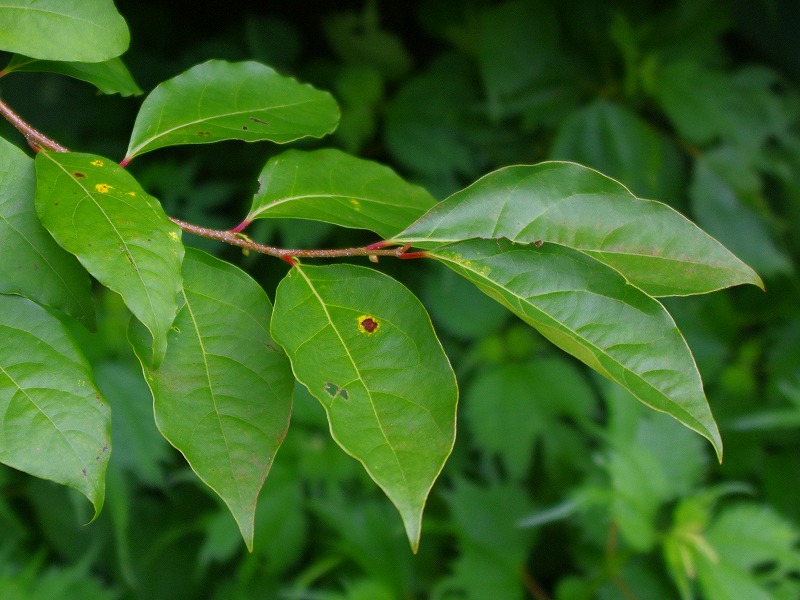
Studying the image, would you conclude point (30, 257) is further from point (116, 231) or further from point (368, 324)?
point (368, 324)

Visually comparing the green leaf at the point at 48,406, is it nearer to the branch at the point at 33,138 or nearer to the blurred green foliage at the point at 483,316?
the branch at the point at 33,138

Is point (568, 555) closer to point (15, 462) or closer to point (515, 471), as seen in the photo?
point (515, 471)

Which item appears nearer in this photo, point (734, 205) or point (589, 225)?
point (589, 225)

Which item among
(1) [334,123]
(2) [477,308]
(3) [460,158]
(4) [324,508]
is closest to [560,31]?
(3) [460,158]

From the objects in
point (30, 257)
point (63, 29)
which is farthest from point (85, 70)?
point (30, 257)

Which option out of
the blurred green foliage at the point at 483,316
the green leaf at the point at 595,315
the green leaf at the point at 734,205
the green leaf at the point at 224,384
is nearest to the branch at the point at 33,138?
the green leaf at the point at 224,384
